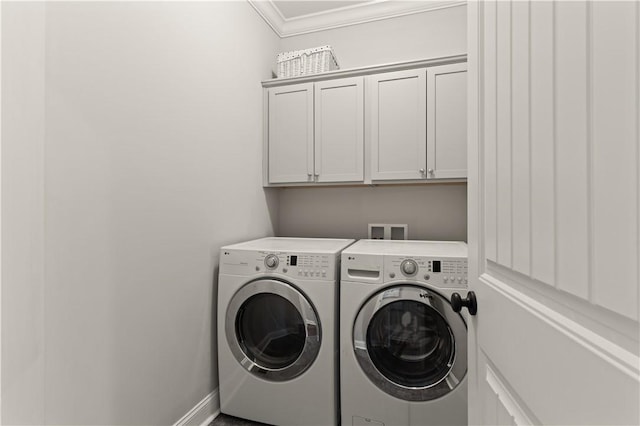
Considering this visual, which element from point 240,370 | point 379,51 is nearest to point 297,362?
point 240,370

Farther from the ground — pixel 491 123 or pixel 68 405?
pixel 491 123

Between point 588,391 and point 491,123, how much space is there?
55 cm

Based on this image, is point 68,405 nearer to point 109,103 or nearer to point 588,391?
point 109,103

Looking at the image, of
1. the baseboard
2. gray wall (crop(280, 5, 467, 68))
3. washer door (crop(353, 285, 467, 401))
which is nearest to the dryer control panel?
washer door (crop(353, 285, 467, 401))

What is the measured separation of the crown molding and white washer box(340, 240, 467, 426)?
192 cm

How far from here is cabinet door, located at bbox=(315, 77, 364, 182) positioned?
220 centimetres

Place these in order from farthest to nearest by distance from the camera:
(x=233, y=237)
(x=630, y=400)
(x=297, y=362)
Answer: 1. (x=233, y=237)
2. (x=297, y=362)
3. (x=630, y=400)

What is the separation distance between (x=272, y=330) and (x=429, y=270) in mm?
915

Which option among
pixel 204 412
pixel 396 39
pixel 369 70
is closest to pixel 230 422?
pixel 204 412

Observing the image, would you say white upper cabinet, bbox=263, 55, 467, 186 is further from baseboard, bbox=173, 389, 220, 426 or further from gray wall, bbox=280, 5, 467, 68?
baseboard, bbox=173, 389, 220, 426

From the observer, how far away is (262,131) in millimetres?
2412

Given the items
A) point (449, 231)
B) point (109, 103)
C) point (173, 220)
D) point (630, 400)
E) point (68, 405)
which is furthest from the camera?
point (449, 231)

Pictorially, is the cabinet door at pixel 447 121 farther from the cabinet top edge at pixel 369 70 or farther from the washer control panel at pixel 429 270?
the washer control panel at pixel 429 270

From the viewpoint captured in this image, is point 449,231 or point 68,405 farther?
point 449,231
